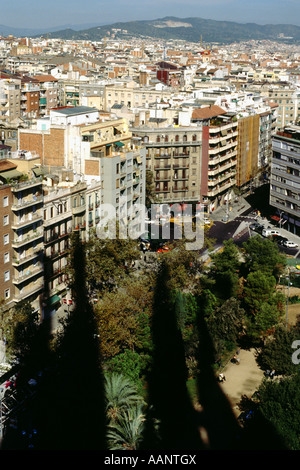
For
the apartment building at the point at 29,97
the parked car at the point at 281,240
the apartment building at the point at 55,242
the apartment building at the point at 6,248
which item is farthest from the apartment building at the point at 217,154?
the apartment building at the point at 6,248

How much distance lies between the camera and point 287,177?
58.4m

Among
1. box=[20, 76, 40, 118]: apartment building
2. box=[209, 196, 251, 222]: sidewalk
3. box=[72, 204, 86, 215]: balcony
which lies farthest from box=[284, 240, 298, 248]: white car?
box=[20, 76, 40, 118]: apartment building

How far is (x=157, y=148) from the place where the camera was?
5975cm

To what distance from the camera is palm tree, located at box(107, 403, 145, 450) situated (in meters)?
26.3

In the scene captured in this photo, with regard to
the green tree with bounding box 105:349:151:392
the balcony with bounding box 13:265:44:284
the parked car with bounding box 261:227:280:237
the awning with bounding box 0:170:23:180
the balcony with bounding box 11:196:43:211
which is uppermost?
the awning with bounding box 0:170:23:180

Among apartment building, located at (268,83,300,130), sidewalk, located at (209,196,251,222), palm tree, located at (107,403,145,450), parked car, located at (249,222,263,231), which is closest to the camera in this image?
palm tree, located at (107,403,145,450)

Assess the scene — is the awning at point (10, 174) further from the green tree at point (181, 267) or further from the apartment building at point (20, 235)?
the green tree at point (181, 267)

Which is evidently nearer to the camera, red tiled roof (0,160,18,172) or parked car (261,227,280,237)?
red tiled roof (0,160,18,172)

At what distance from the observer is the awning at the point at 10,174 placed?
34.9m

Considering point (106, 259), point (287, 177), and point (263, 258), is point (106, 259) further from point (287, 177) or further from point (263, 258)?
point (287, 177)

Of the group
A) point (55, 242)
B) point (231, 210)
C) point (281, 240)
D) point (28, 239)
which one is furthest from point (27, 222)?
point (231, 210)

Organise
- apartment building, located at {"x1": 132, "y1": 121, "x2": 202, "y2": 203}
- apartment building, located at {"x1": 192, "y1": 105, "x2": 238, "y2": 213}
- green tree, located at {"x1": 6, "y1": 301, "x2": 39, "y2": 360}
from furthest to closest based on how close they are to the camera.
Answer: apartment building, located at {"x1": 192, "y1": 105, "x2": 238, "y2": 213} → apartment building, located at {"x1": 132, "y1": 121, "x2": 202, "y2": 203} → green tree, located at {"x1": 6, "y1": 301, "x2": 39, "y2": 360}

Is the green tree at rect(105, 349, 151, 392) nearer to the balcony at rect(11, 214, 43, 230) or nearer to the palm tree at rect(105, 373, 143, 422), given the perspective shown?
the palm tree at rect(105, 373, 143, 422)

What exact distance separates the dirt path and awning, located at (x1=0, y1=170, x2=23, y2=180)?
1480cm
